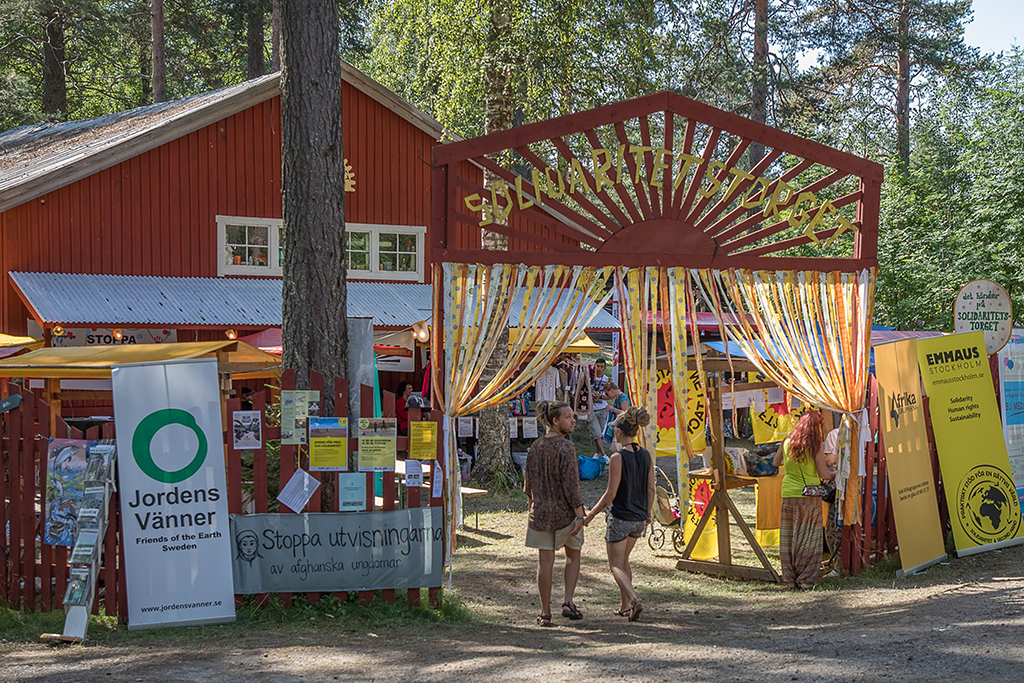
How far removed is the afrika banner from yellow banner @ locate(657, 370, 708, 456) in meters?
3.49

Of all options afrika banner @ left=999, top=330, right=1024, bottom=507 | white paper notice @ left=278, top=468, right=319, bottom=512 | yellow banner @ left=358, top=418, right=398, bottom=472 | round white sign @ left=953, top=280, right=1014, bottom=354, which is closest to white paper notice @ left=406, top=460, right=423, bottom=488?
yellow banner @ left=358, top=418, right=398, bottom=472

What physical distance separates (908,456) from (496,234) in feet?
22.4

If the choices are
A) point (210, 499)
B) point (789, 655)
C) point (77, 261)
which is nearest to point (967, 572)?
point (789, 655)

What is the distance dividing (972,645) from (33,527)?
240 inches

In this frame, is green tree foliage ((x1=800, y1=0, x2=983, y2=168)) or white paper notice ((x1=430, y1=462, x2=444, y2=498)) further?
green tree foliage ((x1=800, y1=0, x2=983, y2=168))

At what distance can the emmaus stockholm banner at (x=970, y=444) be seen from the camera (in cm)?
959

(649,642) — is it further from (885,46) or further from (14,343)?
(885,46)

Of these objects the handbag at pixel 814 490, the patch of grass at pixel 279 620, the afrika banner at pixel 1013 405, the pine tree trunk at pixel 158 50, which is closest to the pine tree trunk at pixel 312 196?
the patch of grass at pixel 279 620

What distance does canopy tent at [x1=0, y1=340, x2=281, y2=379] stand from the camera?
10211 mm

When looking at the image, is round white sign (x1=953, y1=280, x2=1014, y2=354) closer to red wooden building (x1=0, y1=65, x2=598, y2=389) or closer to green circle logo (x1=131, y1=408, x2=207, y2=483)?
green circle logo (x1=131, y1=408, x2=207, y2=483)

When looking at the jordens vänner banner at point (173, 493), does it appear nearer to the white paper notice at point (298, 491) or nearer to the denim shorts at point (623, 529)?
the white paper notice at point (298, 491)

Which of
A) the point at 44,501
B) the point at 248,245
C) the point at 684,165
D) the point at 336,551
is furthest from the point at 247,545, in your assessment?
the point at 248,245

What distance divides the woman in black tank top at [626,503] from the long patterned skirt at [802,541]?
1.83m

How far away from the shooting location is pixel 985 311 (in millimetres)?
10164
